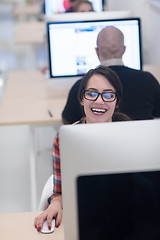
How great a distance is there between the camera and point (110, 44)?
2949 mm

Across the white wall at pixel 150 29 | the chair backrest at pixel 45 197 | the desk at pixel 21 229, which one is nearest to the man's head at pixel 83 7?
the white wall at pixel 150 29

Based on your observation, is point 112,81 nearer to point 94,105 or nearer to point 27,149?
point 94,105

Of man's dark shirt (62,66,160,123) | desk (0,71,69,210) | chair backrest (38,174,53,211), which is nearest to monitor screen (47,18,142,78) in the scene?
desk (0,71,69,210)

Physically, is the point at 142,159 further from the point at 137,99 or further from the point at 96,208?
the point at 137,99

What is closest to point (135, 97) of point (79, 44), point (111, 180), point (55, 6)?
point (79, 44)

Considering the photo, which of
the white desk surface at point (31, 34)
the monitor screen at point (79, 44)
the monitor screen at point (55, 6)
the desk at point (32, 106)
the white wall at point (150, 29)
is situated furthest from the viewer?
the white desk surface at point (31, 34)

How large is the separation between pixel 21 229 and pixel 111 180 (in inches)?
29.6

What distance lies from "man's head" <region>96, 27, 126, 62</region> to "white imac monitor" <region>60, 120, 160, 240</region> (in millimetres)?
1795

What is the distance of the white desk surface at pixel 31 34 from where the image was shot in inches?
228

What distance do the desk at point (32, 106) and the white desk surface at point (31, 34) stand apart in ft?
6.35

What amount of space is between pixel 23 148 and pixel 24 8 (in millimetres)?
5040

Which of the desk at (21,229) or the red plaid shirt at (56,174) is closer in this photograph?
the desk at (21,229)

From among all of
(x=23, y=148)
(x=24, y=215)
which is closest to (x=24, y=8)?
(x=23, y=148)

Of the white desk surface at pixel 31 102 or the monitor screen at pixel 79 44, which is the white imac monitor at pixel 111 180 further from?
the monitor screen at pixel 79 44
